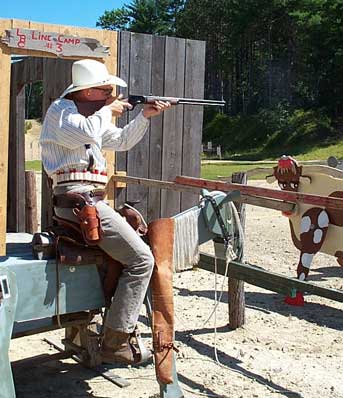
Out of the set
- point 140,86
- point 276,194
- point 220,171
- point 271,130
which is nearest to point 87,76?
point 276,194

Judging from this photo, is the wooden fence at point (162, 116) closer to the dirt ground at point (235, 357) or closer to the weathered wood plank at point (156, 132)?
the weathered wood plank at point (156, 132)

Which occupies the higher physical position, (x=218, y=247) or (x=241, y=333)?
(x=218, y=247)

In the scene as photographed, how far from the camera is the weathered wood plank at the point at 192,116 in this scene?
7180 mm

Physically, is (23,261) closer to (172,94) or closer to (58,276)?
(58,276)

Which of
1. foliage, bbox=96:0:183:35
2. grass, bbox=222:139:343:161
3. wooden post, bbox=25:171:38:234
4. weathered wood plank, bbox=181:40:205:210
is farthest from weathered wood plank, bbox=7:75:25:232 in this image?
foliage, bbox=96:0:183:35

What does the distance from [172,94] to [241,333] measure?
9.67 feet

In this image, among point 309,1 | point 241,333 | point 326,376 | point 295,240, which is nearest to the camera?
point 326,376

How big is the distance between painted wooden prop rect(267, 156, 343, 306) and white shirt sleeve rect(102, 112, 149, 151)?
2946mm

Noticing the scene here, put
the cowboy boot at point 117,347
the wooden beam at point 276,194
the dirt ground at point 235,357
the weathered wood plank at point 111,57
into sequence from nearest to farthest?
1. the cowboy boot at point 117,347
2. the dirt ground at point 235,357
3. the wooden beam at point 276,194
4. the weathered wood plank at point 111,57

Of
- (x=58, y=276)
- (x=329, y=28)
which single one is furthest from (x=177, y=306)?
(x=329, y=28)

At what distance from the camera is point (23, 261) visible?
10.8 feet

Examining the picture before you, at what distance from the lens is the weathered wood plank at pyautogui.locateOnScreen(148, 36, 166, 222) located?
6938mm

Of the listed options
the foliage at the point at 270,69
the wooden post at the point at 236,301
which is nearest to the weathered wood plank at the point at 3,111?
the wooden post at the point at 236,301

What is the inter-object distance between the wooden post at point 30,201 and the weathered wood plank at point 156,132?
1678mm
